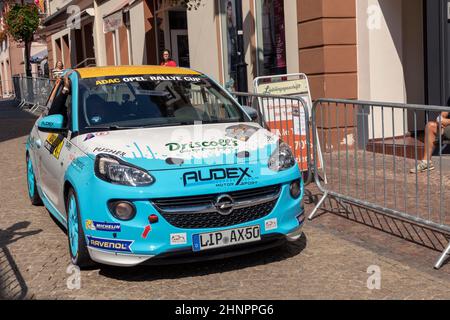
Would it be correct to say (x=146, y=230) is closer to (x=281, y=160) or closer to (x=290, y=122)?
(x=281, y=160)

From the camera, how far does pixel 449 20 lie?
30.7 feet

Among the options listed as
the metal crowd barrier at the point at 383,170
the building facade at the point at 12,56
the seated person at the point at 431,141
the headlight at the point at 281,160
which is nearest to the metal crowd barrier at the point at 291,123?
the metal crowd barrier at the point at 383,170

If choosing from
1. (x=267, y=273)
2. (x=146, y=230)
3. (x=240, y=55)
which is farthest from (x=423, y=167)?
(x=240, y=55)

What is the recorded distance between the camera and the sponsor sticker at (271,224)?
422 cm

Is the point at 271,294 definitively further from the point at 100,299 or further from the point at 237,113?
the point at 237,113

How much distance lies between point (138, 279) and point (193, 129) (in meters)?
1.30

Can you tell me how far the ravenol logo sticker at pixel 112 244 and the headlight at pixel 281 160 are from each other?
122 cm

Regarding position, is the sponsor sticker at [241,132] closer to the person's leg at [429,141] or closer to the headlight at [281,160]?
the headlight at [281,160]

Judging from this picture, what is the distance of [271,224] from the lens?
167 inches

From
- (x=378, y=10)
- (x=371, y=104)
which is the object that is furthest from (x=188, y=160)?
(x=378, y=10)

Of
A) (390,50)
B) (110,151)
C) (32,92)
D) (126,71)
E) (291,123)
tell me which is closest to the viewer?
(110,151)

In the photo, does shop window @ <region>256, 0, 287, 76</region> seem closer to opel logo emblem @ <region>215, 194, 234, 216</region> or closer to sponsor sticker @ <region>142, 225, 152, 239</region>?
opel logo emblem @ <region>215, 194, 234, 216</region>

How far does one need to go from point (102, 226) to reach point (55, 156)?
1365mm
